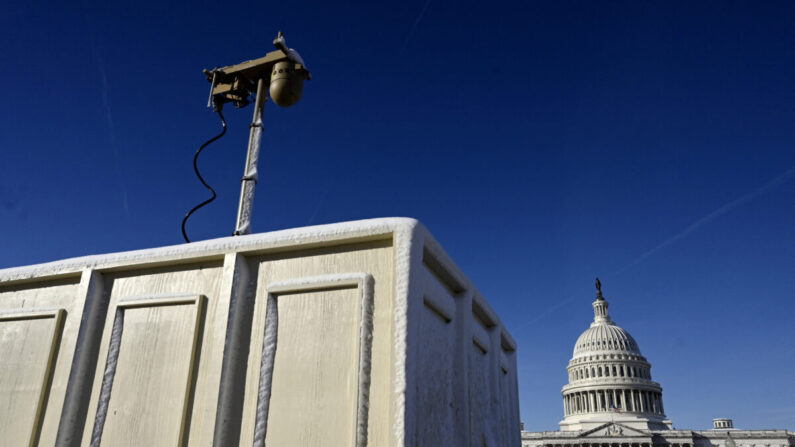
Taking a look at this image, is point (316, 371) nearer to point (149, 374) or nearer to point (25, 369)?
point (149, 374)

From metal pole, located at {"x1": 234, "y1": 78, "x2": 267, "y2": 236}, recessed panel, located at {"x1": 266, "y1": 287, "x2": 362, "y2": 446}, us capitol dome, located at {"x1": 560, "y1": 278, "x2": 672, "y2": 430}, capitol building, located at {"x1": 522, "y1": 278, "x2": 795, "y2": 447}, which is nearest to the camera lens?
recessed panel, located at {"x1": 266, "y1": 287, "x2": 362, "y2": 446}

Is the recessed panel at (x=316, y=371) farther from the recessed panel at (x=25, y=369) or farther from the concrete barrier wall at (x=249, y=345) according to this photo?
the recessed panel at (x=25, y=369)

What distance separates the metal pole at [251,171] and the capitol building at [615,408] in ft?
260

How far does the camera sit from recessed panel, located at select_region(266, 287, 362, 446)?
2.69 metres

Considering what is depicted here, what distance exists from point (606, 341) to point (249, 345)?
9695 cm

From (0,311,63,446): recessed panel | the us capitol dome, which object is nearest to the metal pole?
(0,311,63,446): recessed panel

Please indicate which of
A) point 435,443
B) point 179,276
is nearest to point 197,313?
point 179,276

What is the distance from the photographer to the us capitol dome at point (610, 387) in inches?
3211

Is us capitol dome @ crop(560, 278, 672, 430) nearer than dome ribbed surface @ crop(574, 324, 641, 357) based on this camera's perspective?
Yes

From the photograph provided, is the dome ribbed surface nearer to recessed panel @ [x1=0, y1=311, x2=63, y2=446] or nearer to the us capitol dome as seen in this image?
the us capitol dome

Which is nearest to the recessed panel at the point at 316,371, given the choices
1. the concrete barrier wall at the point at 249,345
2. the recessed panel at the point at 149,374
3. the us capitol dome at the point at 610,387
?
the concrete barrier wall at the point at 249,345

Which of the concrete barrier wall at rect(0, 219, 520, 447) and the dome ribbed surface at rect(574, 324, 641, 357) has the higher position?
the dome ribbed surface at rect(574, 324, 641, 357)

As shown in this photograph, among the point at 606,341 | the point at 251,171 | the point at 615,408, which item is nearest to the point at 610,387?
the point at 615,408

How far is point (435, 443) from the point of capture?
2.92 metres
